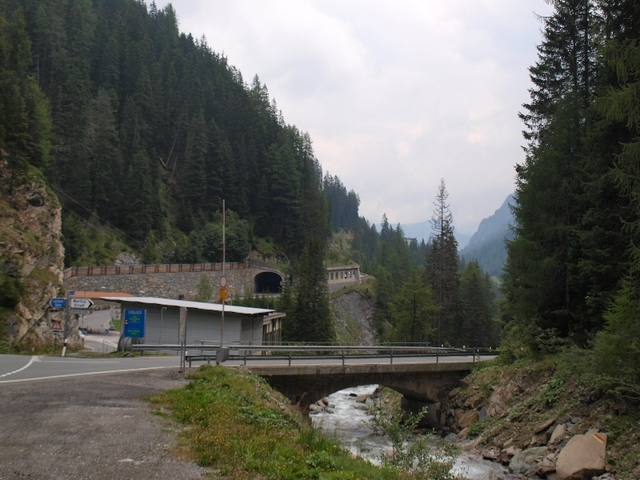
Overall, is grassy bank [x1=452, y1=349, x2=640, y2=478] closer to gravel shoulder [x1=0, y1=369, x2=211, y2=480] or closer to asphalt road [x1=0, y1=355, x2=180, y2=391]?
gravel shoulder [x1=0, y1=369, x2=211, y2=480]

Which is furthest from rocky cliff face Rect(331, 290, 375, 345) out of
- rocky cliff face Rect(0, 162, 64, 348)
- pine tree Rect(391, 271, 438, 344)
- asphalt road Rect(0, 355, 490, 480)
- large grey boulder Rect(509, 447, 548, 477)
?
asphalt road Rect(0, 355, 490, 480)

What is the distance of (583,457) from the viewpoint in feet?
47.5

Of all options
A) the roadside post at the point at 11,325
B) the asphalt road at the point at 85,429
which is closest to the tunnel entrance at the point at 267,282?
the roadside post at the point at 11,325

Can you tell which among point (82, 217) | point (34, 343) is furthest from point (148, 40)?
point (34, 343)

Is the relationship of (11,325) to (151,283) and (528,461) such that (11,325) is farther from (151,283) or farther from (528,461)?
(151,283)

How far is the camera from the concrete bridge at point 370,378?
907 inches

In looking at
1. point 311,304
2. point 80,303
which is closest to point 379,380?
point 80,303

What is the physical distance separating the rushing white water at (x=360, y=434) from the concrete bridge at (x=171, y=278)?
3121 cm

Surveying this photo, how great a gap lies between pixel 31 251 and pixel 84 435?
32.6m

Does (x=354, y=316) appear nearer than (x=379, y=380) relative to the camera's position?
No

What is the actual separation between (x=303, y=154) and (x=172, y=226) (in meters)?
44.8

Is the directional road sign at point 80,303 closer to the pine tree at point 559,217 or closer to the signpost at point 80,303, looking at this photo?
the signpost at point 80,303

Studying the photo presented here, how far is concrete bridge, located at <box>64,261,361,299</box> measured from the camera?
60875 mm

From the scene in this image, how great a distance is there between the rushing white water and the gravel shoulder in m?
3.71
